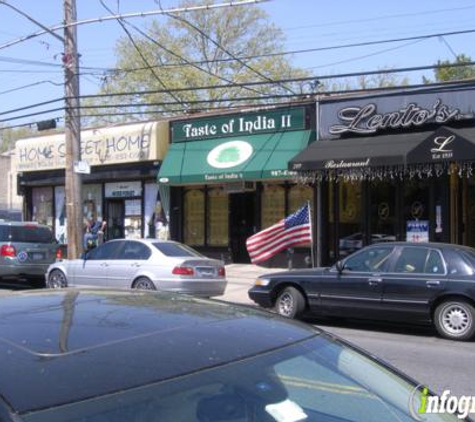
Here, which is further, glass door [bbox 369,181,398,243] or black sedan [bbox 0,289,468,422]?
glass door [bbox 369,181,398,243]

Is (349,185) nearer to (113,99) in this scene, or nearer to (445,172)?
(445,172)

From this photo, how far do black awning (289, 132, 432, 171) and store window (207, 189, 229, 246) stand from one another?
14.2 ft

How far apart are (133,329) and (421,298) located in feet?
29.0

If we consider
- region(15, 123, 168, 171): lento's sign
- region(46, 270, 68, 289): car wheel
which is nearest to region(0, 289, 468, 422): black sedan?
region(46, 270, 68, 289): car wheel

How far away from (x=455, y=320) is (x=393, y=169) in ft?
22.5

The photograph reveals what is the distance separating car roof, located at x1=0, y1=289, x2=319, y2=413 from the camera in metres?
1.96

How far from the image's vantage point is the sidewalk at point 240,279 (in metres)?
15.9

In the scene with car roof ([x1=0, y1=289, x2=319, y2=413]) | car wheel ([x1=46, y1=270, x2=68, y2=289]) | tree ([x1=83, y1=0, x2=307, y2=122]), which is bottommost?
car wheel ([x1=46, y1=270, x2=68, y2=289])

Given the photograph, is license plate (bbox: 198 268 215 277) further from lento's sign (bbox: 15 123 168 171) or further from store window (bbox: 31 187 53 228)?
store window (bbox: 31 187 53 228)

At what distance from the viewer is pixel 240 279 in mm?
18797

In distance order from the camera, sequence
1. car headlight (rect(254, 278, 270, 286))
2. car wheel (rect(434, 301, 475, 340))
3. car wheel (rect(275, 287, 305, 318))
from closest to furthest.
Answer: car wheel (rect(434, 301, 475, 340)), car wheel (rect(275, 287, 305, 318)), car headlight (rect(254, 278, 270, 286))

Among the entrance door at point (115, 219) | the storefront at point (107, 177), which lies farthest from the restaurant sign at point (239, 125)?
the entrance door at point (115, 219)

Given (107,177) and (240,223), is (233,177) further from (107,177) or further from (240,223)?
(107,177)

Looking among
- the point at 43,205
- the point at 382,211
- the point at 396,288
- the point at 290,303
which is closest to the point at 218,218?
the point at 382,211
